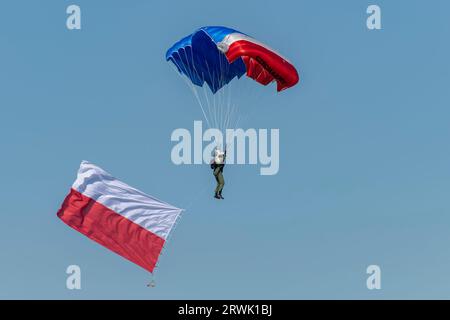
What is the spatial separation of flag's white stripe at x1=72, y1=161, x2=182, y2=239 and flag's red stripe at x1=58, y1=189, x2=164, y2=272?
0.14 metres

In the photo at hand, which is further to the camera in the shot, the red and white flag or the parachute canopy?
the parachute canopy

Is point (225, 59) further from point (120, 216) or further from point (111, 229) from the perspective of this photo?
point (111, 229)

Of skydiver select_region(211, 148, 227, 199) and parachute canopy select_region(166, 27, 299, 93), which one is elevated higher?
parachute canopy select_region(166, 27, 299, 93)

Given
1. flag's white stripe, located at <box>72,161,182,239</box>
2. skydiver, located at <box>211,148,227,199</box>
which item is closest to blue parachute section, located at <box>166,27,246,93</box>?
skydiver, located at <box>211,148,227,199</box>

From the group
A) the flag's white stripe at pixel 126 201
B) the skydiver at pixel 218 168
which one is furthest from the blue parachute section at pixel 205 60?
the flag's white stripe at pixel 126 201

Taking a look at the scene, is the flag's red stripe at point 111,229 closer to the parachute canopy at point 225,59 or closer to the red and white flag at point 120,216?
the red and white flag at point 120,216

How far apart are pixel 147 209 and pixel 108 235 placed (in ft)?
4.35

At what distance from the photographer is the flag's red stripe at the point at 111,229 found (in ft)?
106

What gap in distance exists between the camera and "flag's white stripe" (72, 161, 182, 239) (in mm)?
32562

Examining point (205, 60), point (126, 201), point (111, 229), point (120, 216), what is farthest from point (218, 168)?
point (111, 229)

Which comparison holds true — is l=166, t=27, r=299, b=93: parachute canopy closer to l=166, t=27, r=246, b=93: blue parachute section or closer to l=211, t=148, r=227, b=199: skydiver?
l=166, t=27, r=246, b=93: blue parachute section

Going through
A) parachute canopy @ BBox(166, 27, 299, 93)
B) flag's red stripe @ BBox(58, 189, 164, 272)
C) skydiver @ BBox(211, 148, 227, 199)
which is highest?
parachute canopy @ BBox(166, 27, 299, 93)

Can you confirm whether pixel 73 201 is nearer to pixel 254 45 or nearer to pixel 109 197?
pixel 109 197
